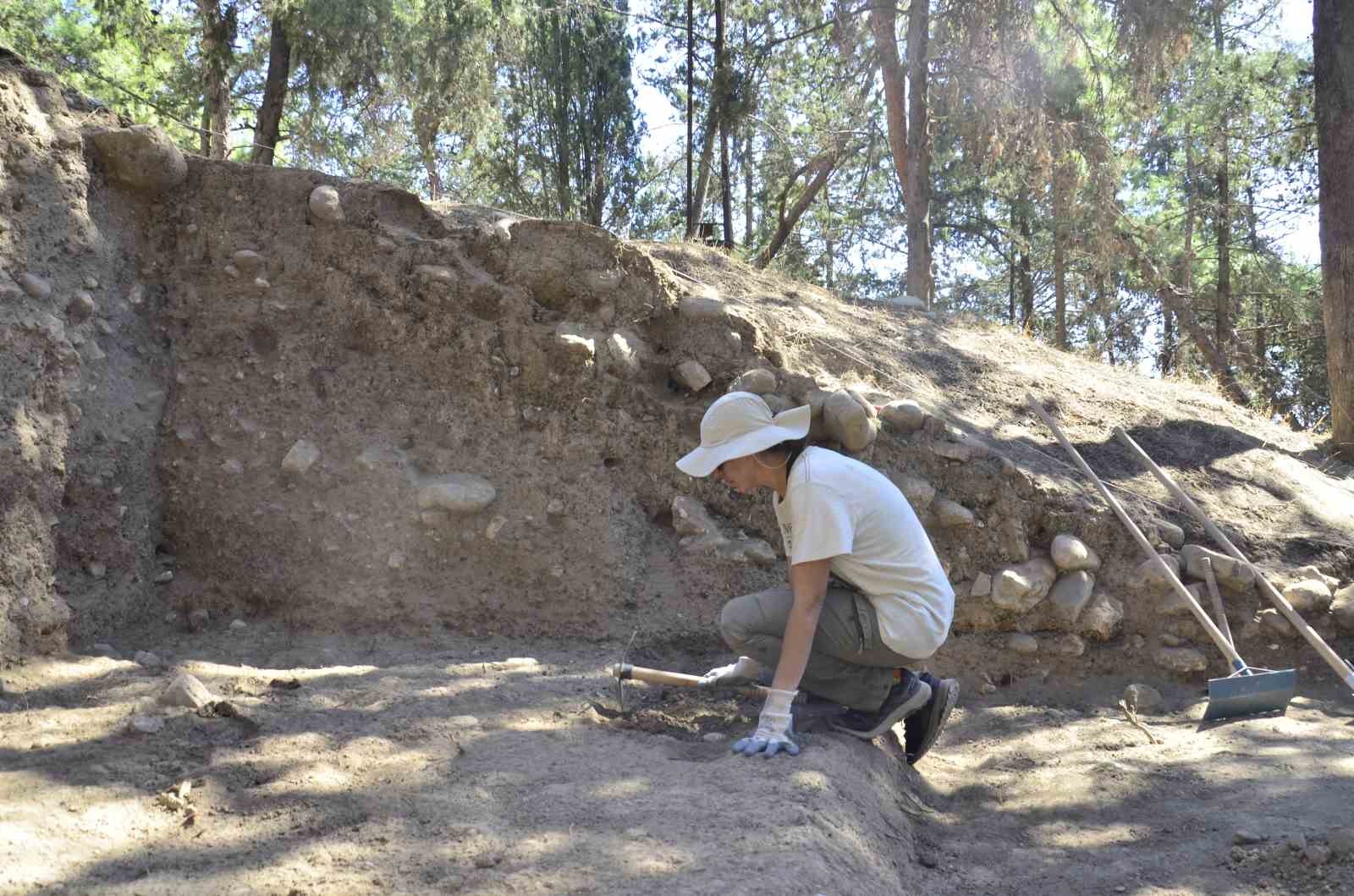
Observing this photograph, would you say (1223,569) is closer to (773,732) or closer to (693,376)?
(693,376)

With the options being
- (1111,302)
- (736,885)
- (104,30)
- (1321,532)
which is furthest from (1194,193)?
(736,885)

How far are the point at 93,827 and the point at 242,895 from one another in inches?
18.4

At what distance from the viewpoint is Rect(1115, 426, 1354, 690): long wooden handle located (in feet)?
12.3

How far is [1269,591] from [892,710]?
2.01 m

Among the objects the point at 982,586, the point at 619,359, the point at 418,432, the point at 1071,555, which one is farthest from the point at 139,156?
the point at 1071,555

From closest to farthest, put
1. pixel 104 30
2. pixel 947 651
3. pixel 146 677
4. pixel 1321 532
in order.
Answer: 1. pixel 146 677
2. pixel 947 651
3. pixel 1321 532
4. pixel 104 30

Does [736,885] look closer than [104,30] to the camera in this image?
Yes

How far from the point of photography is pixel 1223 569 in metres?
4.45

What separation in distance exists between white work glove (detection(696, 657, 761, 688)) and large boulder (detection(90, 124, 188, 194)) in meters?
3.03

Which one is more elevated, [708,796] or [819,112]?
[819,112]

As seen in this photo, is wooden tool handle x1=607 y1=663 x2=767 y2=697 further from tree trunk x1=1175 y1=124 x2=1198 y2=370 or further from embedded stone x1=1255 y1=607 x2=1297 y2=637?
tree trunk x1=1175 y1=124 x2=1198 y2=370

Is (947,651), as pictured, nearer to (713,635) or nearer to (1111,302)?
(713,635)

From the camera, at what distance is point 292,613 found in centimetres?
380

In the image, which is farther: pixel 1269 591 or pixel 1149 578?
pixel 1149 578
